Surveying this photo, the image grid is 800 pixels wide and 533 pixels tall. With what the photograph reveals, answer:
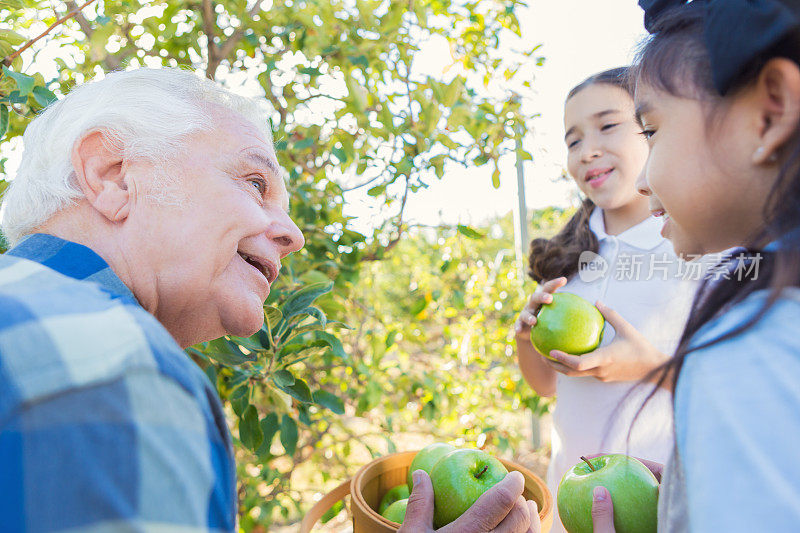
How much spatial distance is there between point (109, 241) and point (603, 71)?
155 cm

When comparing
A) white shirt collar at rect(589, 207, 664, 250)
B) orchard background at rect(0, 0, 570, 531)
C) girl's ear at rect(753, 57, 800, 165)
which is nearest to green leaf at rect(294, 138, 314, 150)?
orchard background at rect(0, 0, 570, 531)

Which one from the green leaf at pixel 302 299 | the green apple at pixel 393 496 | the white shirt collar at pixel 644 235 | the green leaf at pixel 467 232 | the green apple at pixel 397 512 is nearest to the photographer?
the green apple at pixel 397 512

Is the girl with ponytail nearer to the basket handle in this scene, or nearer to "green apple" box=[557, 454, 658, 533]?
"green apple" box=[557, 454, 658, 533]

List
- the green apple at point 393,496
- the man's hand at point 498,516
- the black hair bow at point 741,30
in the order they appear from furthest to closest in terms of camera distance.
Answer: the green apple at point 393,496
the man's hand at point 498,516
the black hair bow at point 741,30

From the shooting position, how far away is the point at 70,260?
2.53ft

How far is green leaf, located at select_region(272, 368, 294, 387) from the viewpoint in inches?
50.1

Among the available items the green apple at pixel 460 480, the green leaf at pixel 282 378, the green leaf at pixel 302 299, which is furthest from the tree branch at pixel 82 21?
the green apple at pixel 460 480

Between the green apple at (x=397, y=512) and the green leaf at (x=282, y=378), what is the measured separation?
37cm

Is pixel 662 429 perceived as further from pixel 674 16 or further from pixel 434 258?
pixel 434 258

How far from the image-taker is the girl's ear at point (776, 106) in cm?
62

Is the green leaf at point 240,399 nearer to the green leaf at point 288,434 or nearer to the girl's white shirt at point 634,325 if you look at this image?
the green leaf at point 288,434

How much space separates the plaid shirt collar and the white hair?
0.15 m

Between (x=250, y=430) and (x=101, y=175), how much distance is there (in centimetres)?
79

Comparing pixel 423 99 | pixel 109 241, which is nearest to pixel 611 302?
pixel 423 99
